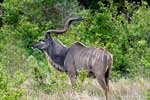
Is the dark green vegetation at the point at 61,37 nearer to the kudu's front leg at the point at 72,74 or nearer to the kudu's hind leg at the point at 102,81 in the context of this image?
the kudu's front leg at the point at 72,74

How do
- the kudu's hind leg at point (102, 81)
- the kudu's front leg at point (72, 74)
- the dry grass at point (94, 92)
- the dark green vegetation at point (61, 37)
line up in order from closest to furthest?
the dry grass at point (94, 92) → the kudu's hind leg at point (102, 81) → the kudu's front leg at point (72, 74) → the dark green vegetation at point (61, 37)

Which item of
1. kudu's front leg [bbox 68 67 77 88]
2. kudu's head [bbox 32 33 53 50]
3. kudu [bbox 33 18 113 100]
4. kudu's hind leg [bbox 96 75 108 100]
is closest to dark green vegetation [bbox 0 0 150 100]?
kudu's front leg [bbox 68 67 77 88]

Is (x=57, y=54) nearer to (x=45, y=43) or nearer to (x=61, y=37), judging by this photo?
(x=45, y=43)

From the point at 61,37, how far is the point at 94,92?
14.5 feet

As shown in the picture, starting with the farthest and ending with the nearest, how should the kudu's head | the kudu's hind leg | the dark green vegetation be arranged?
1. the kudu's head
2. the dark green vegetation
3. the kudu's hind leg

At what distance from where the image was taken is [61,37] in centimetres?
1362

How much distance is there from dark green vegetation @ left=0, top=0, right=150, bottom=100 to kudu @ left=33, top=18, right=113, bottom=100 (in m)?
0.28

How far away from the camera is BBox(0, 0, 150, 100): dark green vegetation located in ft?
36.1

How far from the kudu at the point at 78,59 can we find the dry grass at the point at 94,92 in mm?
262

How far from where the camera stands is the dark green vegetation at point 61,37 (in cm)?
1100

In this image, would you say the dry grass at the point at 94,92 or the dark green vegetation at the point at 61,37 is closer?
the dry grass at the point at 94,92

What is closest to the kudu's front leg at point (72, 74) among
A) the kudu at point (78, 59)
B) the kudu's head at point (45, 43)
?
the kudu at point (78, 59)

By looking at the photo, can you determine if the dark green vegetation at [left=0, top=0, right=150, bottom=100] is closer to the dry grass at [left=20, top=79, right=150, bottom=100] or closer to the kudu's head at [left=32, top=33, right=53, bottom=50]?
the dry grass at [left=20, top=79, right=150, bottom=100]

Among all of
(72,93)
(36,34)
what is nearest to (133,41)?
(36,34)
